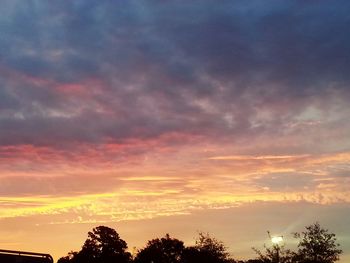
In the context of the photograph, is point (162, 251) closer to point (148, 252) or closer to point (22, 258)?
point (148, 252)

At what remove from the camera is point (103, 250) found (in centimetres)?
11194

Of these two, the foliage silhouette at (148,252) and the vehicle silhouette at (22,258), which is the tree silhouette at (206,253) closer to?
the foliage silhouette at (148,252)

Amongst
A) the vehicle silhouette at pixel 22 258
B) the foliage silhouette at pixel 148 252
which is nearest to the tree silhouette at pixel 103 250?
the foliage silhouette at pixel 148 252

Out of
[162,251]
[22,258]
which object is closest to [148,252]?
[162,251]

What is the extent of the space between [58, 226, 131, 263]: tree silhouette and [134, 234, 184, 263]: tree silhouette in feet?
19.9

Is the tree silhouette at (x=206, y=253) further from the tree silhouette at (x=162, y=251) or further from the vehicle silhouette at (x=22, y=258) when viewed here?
the vehicle silhouette at (x=22, y=258)

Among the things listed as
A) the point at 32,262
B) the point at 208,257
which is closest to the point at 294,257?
the point at 208,257

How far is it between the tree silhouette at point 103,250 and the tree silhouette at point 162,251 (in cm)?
607

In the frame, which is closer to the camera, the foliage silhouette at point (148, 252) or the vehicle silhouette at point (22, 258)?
the vehicle silhouette at point (22, 258)

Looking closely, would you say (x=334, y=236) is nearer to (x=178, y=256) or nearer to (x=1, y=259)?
(x=178, y=256)

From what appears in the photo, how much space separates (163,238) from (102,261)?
2273 centimetres

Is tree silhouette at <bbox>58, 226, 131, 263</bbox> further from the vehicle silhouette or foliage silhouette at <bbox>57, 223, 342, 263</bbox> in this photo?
the vehicle silhouette

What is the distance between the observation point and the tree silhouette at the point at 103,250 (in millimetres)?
107688

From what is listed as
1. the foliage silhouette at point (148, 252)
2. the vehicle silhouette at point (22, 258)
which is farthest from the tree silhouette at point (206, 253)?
the vehicle silhouette at point (22, 258)
